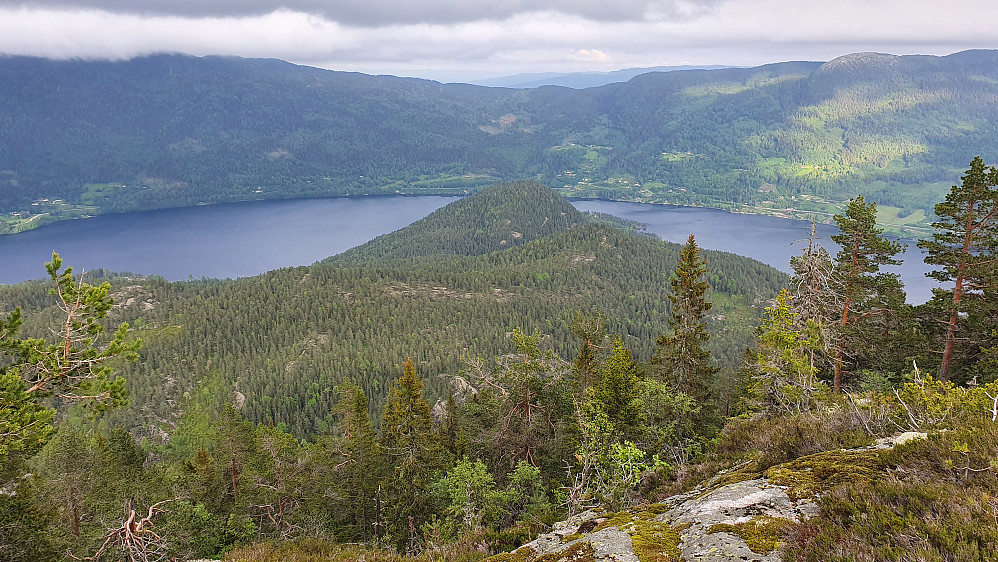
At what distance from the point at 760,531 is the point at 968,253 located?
2630cm

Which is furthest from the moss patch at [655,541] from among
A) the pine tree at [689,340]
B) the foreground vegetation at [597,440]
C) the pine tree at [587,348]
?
the pine tree at [689,340]

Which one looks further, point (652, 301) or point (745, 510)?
point (652, 301)

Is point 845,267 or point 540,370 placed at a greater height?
point 845,267

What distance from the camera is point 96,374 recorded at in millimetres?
16031

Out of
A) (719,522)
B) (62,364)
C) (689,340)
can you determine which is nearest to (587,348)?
(689,340)

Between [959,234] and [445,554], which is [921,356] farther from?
[445,554]

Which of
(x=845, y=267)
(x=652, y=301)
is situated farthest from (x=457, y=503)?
(x=652, y=301)

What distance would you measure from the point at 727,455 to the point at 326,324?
518 ft

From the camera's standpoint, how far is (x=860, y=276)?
96.1 ft

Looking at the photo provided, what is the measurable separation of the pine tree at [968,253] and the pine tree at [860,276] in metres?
2.46

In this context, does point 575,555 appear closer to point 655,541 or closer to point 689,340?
point 655,541

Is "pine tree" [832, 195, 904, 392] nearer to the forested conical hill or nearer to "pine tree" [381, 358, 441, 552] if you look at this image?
"pine tree" [381, 358, 441, 552]

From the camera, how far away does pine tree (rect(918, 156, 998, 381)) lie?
Result: 24.2 meters

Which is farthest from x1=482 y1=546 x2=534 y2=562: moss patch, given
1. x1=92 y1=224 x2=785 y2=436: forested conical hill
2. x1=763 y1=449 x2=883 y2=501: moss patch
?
x1=92 y1=224 x2=785 y2=436: forested conical hill
